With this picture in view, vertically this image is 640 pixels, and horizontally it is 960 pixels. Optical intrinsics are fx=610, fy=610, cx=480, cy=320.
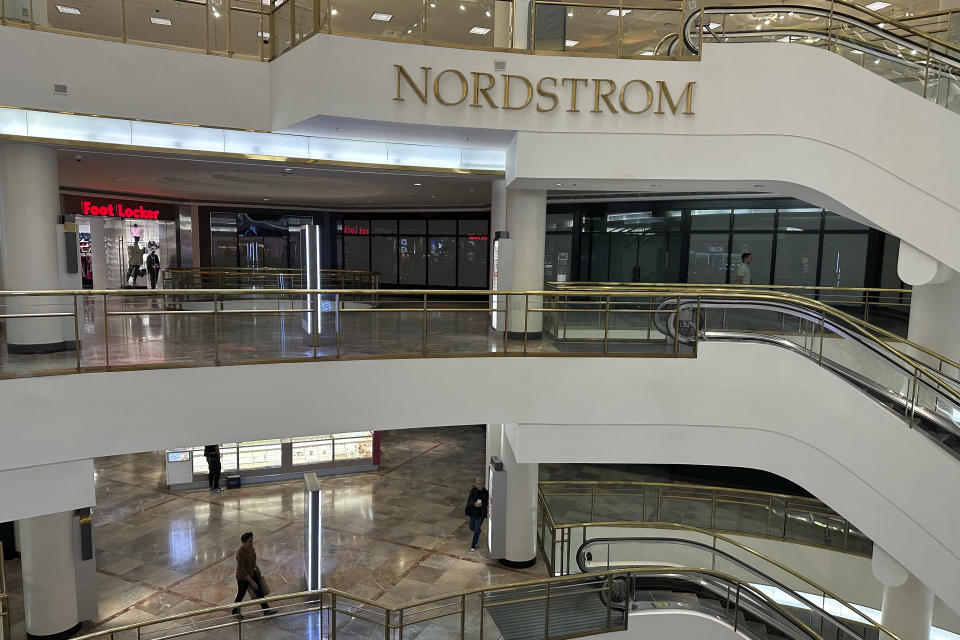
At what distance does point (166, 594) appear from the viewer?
9.93 m

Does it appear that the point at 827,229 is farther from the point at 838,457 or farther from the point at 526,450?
the point at 526,450

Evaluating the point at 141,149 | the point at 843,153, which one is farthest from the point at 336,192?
the point at 843,153

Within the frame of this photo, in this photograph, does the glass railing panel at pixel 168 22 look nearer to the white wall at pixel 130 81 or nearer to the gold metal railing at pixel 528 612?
the white wall at pixel 130 81

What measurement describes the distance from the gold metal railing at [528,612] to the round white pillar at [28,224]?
4.89 metres

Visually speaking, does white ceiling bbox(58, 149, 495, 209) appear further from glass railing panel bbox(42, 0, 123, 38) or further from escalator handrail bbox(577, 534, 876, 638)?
escalator handrail bbox(577, 534, 876, 638)

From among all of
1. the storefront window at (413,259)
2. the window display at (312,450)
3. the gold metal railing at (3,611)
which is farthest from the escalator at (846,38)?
the storefront window at (413,259)

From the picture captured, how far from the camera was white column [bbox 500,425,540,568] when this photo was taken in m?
11.1

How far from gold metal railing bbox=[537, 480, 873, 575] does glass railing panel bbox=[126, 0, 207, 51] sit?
991cm

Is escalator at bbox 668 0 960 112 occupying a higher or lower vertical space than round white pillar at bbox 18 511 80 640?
higher

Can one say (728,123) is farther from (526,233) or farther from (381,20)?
(381,20)

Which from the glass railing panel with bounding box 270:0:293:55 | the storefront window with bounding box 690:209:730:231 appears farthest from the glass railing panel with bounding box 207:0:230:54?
the storefront window with bounding box 690:209:730:231

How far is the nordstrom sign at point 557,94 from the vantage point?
9133 millimetres

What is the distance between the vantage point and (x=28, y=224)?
866 centimetres

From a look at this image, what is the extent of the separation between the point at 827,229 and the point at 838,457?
9442 millimetres
